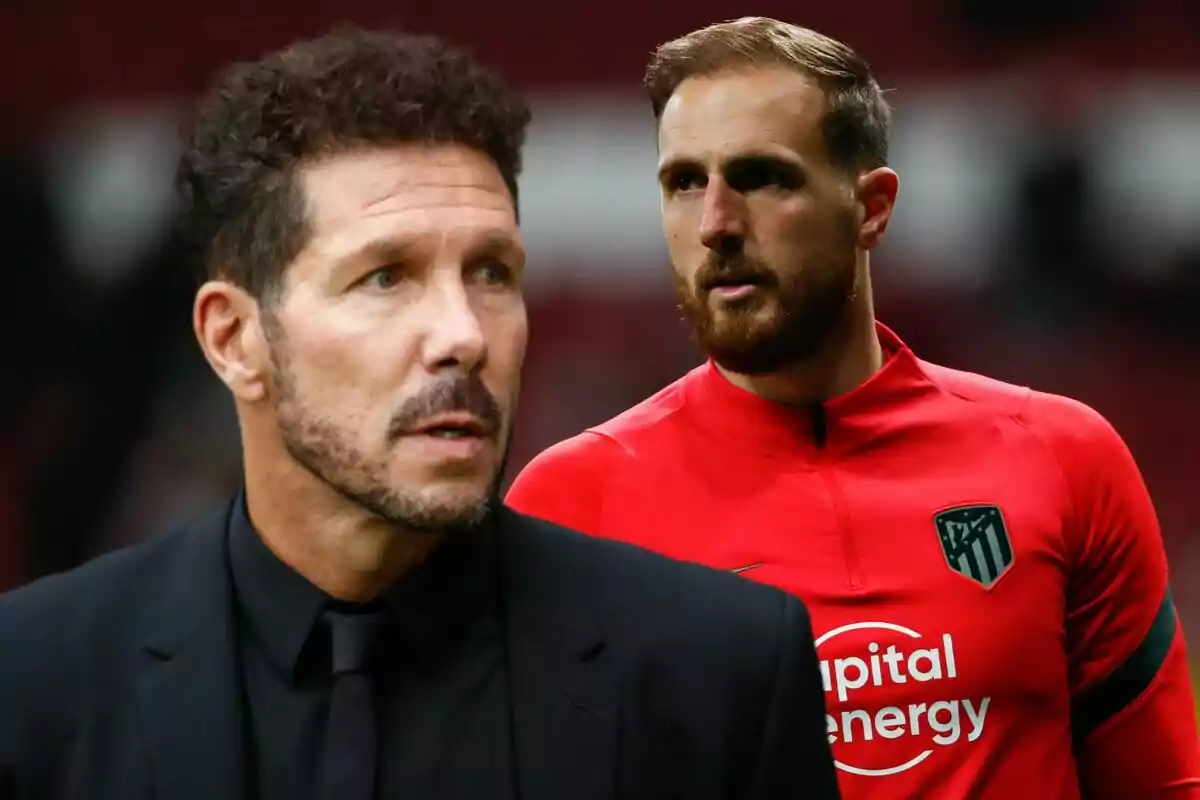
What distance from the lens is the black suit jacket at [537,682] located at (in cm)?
190

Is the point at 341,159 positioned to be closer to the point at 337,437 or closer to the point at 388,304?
the point at 388,304

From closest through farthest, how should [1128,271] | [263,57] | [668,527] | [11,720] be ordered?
[11,720] < [263,57] < [668,527] < [1128,271]

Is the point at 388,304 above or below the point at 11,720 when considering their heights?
above

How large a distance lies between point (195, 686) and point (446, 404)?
368mm

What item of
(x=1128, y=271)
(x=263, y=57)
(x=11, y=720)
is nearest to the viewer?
(x=11, y=720)

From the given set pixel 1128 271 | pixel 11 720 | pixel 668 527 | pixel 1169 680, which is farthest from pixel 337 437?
pixel 1128 271

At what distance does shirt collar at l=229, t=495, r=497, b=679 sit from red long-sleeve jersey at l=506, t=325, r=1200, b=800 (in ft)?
2.08

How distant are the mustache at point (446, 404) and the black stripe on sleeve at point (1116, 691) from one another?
1.16m

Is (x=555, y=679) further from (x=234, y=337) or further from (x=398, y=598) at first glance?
(x=234, y=337)

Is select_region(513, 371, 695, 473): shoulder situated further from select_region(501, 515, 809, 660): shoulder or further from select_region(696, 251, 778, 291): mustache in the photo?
select_region(501, 515, 809, 660): shoulder

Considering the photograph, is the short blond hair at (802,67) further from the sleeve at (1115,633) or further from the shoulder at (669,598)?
the shoulder at (669,598)

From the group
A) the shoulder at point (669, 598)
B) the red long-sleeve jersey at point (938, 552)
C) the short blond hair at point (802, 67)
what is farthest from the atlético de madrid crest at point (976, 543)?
the shoulder at point (669, 598)

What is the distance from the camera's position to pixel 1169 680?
2.79 metres

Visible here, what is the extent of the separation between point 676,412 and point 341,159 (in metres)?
0.95
